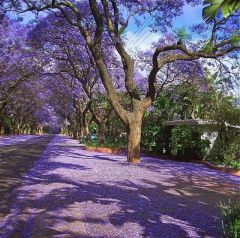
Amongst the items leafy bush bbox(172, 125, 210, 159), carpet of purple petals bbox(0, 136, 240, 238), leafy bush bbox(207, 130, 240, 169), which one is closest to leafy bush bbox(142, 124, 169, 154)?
leafy bush bbox(172, 125, 210, 159)

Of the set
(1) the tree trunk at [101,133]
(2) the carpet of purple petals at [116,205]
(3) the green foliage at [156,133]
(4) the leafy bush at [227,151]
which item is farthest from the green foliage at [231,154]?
(1) the tree trunk at [101,133]

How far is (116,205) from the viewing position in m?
8.26

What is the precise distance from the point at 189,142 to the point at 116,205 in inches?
508

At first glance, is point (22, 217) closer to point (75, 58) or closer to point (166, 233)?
point (166, 233)

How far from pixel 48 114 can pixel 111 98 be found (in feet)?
188

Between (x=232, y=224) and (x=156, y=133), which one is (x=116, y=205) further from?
(x=156, y=133)

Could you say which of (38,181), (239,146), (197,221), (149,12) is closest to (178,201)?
(197,221)

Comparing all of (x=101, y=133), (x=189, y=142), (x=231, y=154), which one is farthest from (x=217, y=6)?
(x=101, y=133)

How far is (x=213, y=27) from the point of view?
55.7ft

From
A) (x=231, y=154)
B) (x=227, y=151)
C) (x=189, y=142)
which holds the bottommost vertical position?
(x=231, y=154)

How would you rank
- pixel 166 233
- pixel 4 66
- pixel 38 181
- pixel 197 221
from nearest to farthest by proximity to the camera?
pixel 166 233, pixel 197 221, pixel 38 181, pixel 4 66

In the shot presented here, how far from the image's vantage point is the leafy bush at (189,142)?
67.6 ft

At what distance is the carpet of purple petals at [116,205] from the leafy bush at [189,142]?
6.77 meters

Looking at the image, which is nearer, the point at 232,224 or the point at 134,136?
the point at 232,224
